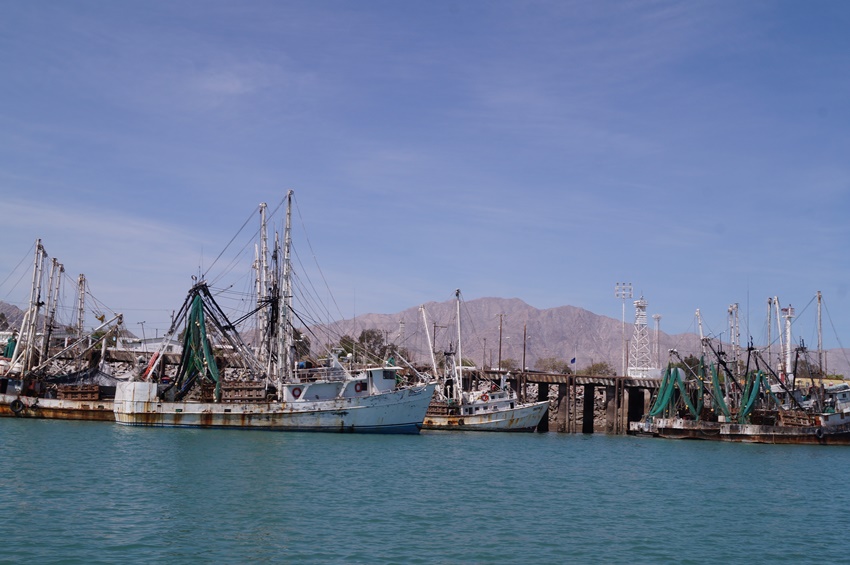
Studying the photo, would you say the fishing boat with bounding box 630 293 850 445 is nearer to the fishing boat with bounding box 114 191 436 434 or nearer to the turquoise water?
the turquoise water

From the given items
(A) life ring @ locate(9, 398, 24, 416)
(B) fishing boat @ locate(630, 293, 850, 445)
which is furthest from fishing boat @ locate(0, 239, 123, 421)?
(B) fishing boat @ locate(630, 293, 850, 445)

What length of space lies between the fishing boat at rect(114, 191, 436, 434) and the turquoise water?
26.4ft

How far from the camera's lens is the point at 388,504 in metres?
28.7

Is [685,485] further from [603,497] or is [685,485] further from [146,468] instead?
[146,468]

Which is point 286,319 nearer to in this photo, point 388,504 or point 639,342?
point 388,504

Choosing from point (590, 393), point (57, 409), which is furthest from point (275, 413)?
point (590, 393)

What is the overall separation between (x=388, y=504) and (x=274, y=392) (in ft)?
107

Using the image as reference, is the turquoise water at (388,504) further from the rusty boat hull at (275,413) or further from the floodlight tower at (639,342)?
the floodlight tower at (639,342)

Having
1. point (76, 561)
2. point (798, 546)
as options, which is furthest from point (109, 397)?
point (798, 546)

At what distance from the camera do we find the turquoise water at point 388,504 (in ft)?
71.7

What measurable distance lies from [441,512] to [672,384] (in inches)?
1943

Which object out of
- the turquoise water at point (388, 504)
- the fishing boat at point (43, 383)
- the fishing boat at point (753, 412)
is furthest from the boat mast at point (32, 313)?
the fishing boat at point (753, 412)

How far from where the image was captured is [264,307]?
6278 centimetres

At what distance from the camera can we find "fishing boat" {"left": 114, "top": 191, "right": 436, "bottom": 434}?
5825 centimetres
